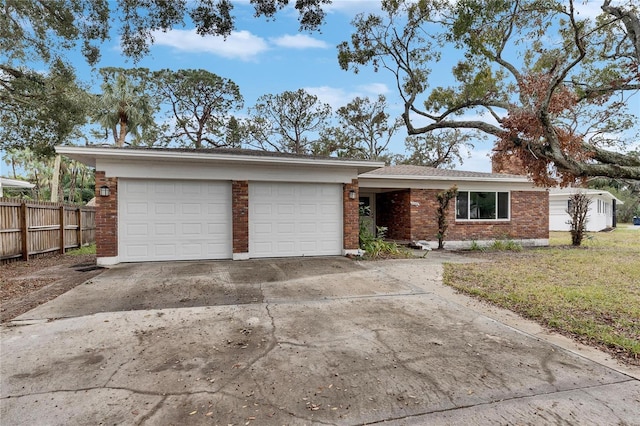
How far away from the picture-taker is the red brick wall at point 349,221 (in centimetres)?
1007

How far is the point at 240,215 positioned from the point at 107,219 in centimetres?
313

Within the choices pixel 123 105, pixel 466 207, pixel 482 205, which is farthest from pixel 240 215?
pixel 123 105

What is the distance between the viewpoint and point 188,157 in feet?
27.7

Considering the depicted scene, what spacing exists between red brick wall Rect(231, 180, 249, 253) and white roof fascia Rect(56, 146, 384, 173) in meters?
0.71

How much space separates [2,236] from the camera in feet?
28.9

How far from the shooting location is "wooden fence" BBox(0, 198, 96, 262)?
29.5 ft

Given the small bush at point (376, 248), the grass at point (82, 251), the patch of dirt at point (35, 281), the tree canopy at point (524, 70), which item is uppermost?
the tree canopy at point (524, 70)

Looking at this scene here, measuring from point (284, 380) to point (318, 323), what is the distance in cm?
149

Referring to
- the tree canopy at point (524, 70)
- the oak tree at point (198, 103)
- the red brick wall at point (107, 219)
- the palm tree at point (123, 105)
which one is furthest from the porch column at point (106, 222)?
the oak tree at point (198, 103)

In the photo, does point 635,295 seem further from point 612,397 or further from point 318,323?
point 318,323

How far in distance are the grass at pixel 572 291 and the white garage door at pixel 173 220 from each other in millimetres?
5902

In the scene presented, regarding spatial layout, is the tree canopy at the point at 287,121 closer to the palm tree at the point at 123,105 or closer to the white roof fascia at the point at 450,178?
the palm tree at the point at 123,105

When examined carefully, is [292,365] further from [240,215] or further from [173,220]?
[173,220]

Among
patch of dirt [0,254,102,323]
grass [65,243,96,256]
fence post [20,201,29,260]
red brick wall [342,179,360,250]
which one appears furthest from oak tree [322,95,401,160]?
patch of dirt [0,254,102,323]
